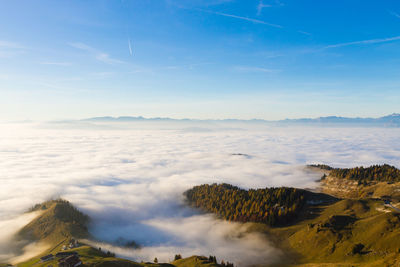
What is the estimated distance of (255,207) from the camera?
181 meters

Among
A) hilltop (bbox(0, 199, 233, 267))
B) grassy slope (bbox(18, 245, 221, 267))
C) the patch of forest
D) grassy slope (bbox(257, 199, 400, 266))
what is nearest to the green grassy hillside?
hilltop (bbox(0, 199, 233, 267))

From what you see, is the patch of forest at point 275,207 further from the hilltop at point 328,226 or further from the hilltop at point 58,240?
the hilltop at point 58,240

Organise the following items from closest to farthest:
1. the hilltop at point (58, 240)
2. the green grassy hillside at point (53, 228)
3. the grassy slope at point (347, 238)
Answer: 1. the grassy slope at point (347, 238)
2. the hilltop at point (58, 240)
3. the green grassy hillside at point (53, 228)

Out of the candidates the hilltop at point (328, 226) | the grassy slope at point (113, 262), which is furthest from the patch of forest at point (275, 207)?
the grassy slope at point (113, 262)

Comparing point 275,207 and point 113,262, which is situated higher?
point 113,262

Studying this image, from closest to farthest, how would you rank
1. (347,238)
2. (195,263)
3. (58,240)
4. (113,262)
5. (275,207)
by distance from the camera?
(113,262) → (195,263) → (347,238) → (58,240) → (275,207)

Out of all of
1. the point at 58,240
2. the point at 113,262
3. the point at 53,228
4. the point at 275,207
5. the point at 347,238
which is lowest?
the point at 58,240

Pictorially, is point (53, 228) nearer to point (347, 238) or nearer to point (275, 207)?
point (275, 207)

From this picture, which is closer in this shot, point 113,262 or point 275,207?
point 113,262

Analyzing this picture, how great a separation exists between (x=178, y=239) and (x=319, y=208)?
373 ft

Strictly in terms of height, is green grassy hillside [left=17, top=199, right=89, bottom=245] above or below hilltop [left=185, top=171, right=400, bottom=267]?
below

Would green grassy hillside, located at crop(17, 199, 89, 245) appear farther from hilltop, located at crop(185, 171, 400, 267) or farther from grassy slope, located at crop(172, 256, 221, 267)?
hilltop, located at crop(185, 171, 400, 267)

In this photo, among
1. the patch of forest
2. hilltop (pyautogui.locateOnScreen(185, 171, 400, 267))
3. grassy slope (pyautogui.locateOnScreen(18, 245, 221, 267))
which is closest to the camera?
hilltop (pyautogui.locateOnScreen(185, 171, 400, 267))

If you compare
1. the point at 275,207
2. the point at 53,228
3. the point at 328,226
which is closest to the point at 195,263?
the point at 328,226
